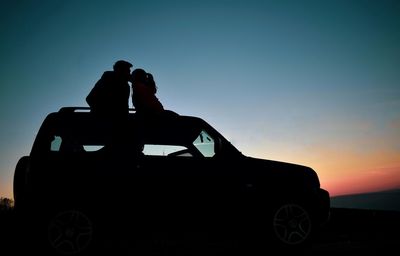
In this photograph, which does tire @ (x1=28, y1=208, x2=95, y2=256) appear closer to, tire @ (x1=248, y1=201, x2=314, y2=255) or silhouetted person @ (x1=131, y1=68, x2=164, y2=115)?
silhouetted person @ (x1=131, y1=68, x2=164, y2=115)

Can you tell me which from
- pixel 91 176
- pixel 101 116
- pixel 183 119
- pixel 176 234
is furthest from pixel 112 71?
pixel 176 234

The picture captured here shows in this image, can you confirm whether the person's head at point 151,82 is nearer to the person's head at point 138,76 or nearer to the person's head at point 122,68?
the person's head at point 138,76

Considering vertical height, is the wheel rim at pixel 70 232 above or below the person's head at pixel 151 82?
below

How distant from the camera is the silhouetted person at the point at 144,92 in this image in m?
5.45

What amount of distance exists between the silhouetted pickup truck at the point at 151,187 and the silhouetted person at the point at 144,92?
2.07ft

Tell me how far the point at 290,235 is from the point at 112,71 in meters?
3.72

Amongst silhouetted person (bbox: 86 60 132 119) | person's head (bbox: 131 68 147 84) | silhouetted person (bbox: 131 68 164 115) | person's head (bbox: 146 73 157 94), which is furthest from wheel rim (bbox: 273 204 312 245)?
person's head (bbox: 131 68 147 84)

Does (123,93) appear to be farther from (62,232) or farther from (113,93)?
(62,232)

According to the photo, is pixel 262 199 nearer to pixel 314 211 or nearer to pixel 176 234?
pixel 314 211

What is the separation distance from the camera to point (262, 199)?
463 centimetres

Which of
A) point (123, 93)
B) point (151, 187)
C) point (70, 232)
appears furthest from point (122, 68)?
point (70, 232)

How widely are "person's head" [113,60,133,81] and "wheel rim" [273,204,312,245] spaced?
322 cm

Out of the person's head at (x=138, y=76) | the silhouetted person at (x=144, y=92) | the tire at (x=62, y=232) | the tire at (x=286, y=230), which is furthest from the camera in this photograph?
the person's head at (x=138, y=76)

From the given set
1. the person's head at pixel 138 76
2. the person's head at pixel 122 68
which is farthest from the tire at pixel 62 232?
the person's head at pixel 138 76
